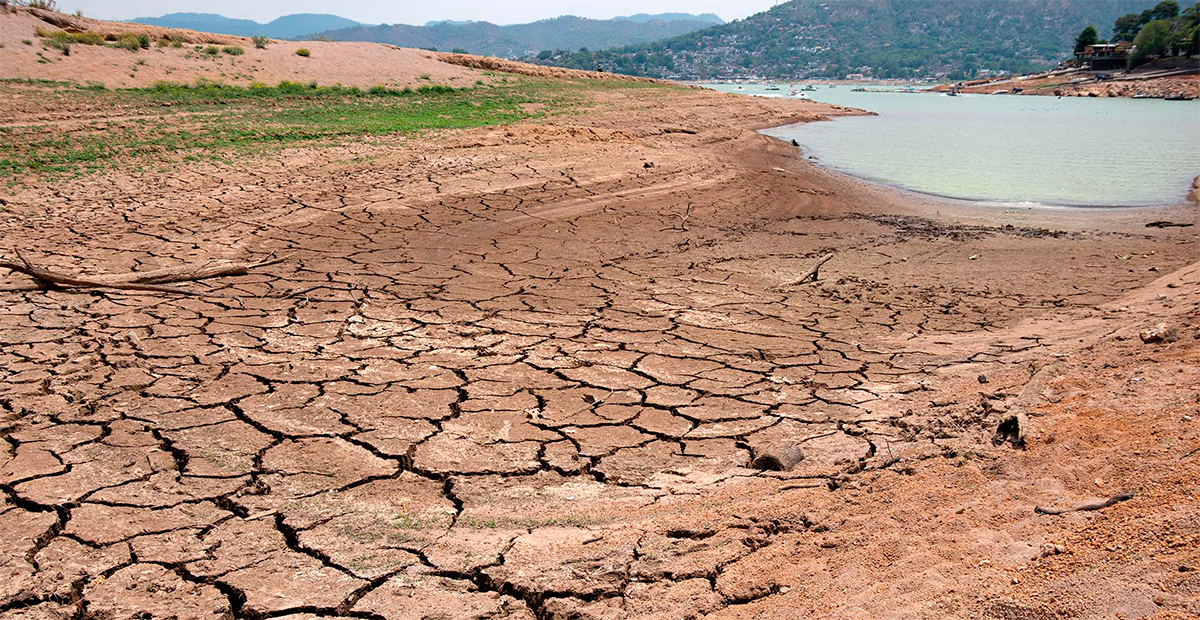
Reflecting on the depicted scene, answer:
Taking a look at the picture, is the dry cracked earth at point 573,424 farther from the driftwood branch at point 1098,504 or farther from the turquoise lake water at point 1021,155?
the turquoise lake water at point 1021,155

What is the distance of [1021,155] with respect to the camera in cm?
1828

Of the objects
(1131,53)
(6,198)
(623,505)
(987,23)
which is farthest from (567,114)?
(987,23)

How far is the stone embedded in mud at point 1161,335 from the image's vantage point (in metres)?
4.42

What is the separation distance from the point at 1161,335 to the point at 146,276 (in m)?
6.70

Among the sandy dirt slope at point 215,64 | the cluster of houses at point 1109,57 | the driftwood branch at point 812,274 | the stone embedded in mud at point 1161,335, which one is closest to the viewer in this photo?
the stone embedded in mud at point 1161,335

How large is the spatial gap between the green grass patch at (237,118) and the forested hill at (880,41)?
85582 mm

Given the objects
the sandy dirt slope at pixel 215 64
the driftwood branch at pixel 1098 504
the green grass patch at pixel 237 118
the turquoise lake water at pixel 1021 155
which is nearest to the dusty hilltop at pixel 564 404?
the driftwood branch at pixel 1098 504

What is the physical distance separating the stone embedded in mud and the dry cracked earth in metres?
0.16

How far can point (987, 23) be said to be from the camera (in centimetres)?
15938

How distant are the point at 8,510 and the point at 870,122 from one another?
88.7 ft

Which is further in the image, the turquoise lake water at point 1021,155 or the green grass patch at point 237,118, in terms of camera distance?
the turquoise lake water at point 1021,155

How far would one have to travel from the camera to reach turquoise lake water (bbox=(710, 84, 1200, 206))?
1320 centimetres

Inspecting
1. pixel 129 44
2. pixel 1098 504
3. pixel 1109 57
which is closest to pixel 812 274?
pixel 1098 504

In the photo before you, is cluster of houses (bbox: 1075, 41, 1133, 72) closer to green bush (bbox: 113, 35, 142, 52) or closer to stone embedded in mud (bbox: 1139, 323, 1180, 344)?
→ green bush (bbox: 113, 35, 142, 52)
